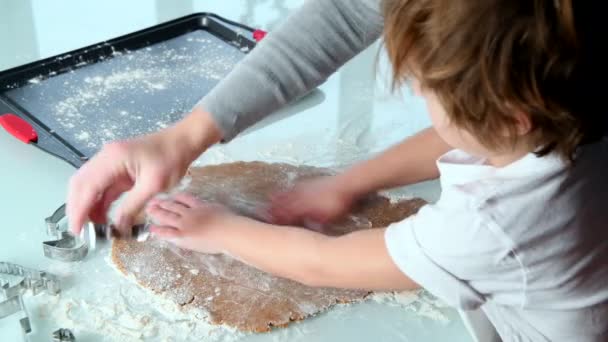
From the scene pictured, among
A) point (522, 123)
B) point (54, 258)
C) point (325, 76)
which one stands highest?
point (522, 123)

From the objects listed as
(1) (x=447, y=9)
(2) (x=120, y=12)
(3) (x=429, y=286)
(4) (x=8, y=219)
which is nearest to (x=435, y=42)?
(1) (x=447, y=9)

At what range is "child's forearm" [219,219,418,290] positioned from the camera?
2.36 feet

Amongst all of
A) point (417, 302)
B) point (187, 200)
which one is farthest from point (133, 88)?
point (417, 302)

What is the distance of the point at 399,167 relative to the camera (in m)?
0.93

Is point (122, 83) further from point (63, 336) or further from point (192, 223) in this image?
point (63, 336)

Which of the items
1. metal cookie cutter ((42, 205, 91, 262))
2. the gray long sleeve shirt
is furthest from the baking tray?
the gray long sleeve shirt

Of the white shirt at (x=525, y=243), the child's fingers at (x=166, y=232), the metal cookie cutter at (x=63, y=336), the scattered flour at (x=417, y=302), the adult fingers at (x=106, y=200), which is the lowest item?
the metal cookie cutter at (x=63, y=336)

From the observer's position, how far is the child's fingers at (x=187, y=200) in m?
0.85

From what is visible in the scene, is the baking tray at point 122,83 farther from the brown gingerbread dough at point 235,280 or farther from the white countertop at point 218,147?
the brown gingerbread dough at point 235,280

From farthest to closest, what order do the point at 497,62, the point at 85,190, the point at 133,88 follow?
the point at 133,88
the point at 85,190
the point at 497,62

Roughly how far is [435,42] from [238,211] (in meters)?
0.38

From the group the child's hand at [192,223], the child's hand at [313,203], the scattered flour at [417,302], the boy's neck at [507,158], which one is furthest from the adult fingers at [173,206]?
the boy's neck at [507,158]

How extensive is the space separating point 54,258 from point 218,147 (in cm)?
27

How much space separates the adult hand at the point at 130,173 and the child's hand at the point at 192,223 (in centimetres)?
3
